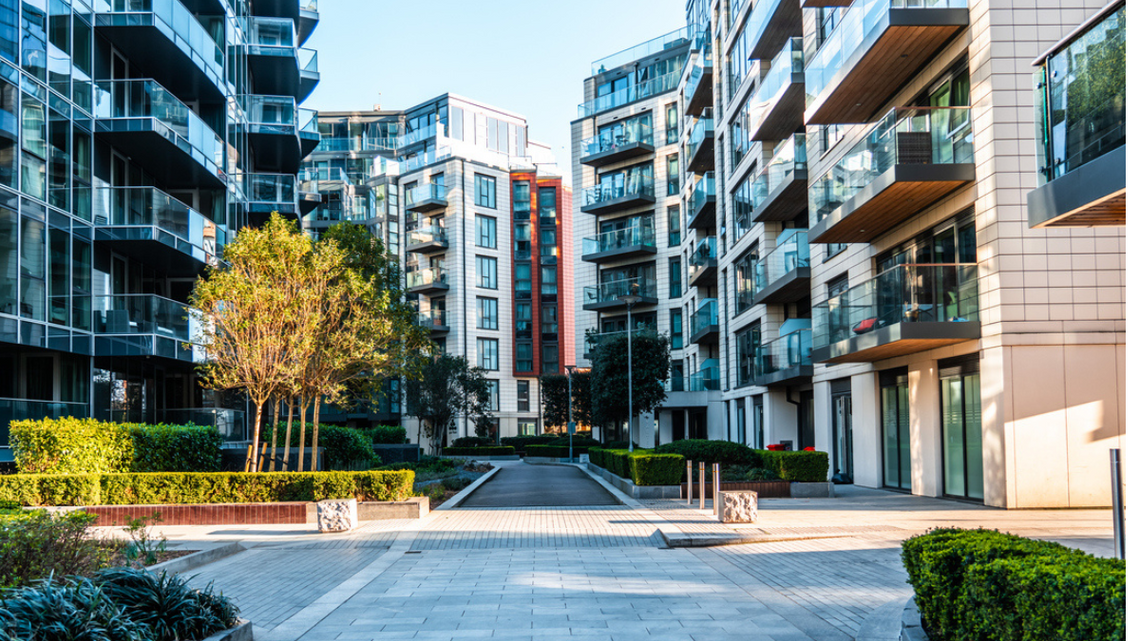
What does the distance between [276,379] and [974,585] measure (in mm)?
17121

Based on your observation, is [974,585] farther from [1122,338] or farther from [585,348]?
[585,348]

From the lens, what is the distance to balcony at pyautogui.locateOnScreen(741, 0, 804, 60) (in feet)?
101

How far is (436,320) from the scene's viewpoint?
73.2m

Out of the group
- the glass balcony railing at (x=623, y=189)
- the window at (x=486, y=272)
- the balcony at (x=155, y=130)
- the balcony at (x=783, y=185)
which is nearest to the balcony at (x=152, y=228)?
the balcony at (x=155, y=130)

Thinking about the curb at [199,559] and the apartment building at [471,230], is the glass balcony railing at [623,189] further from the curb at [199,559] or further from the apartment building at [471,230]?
the curb at [199,559]

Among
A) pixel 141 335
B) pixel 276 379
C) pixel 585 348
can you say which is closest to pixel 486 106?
pixel 585 348

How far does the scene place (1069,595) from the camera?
4.74 metres

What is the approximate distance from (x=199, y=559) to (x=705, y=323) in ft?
113

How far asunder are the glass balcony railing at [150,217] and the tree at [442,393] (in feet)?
103

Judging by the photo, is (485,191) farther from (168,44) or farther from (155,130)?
(155,130)

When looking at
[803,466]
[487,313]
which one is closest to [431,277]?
[487,313]

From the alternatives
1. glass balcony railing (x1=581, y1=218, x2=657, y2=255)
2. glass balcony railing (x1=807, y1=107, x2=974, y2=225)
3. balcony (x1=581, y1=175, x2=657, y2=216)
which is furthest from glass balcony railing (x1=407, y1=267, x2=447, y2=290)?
glass balcony railing (x1=807, y1=107, x2=974, y2=225)

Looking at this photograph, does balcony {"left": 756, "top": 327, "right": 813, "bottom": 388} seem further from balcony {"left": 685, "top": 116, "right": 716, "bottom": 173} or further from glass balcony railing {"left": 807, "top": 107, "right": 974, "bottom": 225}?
balcony {"left": 685, "top": 116, "right": 716, "bottom": 173}

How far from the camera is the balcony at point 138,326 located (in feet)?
82.9
